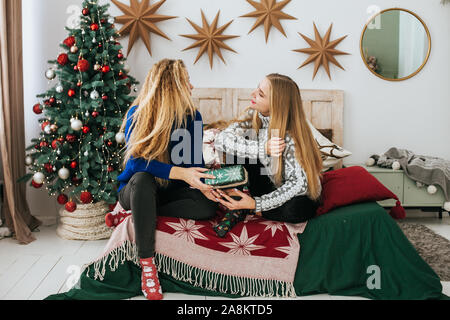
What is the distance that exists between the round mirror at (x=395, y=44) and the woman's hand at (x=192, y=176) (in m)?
2.28

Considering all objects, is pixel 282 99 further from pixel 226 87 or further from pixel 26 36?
pixel 26 36

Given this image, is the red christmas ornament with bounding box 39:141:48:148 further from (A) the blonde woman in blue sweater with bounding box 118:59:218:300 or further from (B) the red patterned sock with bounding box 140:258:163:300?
(B) the red patterned sock with bounding box 140:258:163:300

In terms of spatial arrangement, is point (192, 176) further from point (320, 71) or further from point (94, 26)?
point (320, 71)

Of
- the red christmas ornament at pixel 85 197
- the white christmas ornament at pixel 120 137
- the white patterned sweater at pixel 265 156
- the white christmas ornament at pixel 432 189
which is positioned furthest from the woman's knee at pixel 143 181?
the white christmas ornament at pixel 432 189

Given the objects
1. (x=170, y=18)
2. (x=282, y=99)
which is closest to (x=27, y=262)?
(x=282, y=99)

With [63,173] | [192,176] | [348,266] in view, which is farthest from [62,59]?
[348,266]

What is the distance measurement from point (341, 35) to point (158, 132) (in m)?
2.28

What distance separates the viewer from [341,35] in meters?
3.38

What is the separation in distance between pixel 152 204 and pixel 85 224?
1177 millimetres

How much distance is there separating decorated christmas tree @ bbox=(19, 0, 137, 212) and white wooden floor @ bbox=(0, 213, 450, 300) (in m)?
0.30

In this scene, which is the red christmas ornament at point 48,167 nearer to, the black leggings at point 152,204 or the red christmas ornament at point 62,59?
the red christmas ornament at point 62,59

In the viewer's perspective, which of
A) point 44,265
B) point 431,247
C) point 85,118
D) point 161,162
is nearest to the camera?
point 161,162

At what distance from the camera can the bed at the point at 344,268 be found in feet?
5.80

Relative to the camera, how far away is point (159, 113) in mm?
1850
